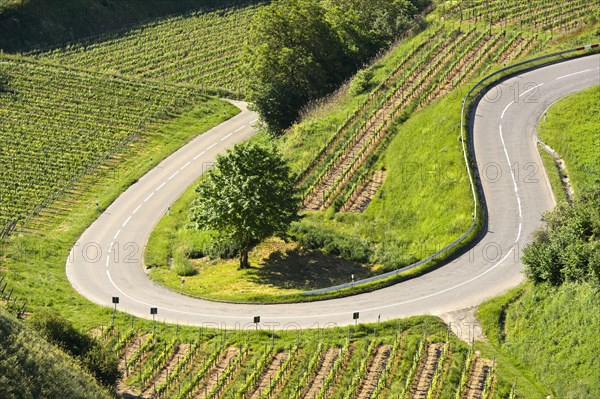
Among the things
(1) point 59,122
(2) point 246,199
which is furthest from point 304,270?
(1) point 59,122

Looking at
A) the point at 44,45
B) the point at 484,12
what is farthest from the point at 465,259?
the point at 44,45

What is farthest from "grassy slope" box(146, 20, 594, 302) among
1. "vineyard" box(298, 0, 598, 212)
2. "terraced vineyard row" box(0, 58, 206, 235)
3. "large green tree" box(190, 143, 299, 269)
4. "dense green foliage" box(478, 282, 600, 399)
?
"terraced vineyard row" box(0, 58, 206, 235)

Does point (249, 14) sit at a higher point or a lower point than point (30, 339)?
higher

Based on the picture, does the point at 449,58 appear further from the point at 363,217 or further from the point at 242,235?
the point at 242,235

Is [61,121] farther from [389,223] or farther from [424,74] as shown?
[389,223]

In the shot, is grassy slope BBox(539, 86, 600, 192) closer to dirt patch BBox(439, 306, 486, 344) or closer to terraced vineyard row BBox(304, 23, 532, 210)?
terraced vineyard row BBox(304, 23, 532, 210)
